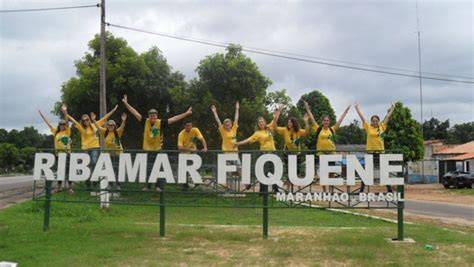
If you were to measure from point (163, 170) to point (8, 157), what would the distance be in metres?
64.6

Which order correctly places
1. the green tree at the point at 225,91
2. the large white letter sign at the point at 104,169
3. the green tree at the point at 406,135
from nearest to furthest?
the large white letter sign at the point at 104,169 < the green tree at the point at 225,91 < the green tree at the point at 406,135

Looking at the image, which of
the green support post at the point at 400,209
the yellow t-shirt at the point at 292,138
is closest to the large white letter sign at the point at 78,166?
the yellow t-shirt at the point at 292,138

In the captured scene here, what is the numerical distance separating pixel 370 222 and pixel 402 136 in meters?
27.2

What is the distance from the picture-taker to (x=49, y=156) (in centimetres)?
1039

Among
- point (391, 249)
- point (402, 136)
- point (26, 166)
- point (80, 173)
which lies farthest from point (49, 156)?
point (26, 166)

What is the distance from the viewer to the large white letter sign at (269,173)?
31.9 ft

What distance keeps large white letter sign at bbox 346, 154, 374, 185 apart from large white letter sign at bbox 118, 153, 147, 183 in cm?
416

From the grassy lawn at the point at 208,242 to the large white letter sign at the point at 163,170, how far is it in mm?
1216

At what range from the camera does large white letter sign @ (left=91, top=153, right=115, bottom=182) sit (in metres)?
10.1

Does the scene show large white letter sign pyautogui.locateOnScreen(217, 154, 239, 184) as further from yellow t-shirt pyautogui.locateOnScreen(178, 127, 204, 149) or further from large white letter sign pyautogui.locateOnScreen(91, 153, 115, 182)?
large white letter sign pyautogui.locateOnScreen(91, 153, 115, 182)

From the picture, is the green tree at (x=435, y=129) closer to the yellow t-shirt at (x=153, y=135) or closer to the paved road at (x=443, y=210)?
the paved road at (x=443, y=210)

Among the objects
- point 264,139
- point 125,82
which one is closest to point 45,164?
point 264,139

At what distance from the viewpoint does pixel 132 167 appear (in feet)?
32.9

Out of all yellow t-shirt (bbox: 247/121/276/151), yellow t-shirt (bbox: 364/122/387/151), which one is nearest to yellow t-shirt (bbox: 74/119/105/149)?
yellow t-shirt (bbox: 247/121/276/151)
